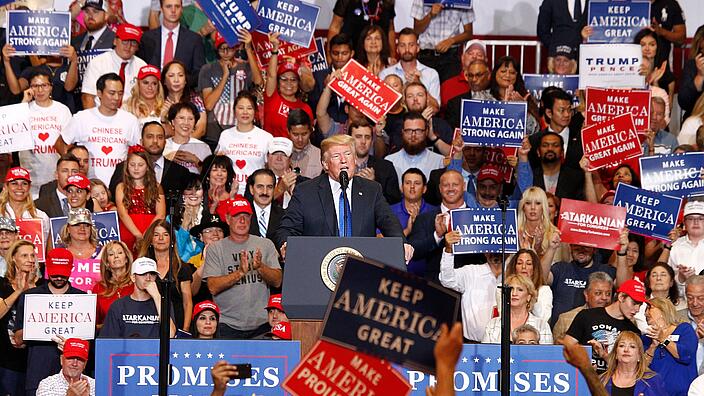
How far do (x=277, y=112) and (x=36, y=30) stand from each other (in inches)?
84.1

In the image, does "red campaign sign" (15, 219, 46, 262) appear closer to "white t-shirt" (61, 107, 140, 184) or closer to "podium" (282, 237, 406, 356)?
"white t-shirt" (61, 107, 140, 184)

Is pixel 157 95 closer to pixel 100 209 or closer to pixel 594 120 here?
pixel 100 209

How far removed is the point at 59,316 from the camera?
30.0ft

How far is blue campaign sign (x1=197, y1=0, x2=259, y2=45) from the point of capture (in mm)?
12695

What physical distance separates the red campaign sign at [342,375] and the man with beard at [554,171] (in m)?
6.48

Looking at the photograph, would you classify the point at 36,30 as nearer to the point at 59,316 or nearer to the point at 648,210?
the point at 59,316

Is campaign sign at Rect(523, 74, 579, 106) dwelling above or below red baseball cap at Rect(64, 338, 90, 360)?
above

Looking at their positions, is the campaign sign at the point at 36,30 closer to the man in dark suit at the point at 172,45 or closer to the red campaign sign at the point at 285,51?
the man in dark suit at the point at 172,45

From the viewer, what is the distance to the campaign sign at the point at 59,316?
9133 millimetres

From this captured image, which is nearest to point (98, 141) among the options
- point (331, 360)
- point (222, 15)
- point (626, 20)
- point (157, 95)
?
point (157, 95)

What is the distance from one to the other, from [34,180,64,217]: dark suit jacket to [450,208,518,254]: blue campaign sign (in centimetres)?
297

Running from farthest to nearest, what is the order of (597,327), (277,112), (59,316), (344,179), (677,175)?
(277,112), (677,175), (597,327), (59,316), (344,179)

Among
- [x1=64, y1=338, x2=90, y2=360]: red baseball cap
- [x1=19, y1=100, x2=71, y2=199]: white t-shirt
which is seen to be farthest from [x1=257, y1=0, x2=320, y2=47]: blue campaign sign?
→ [x1=64, y1=338, x2=90, y2=360]: red baseball cap

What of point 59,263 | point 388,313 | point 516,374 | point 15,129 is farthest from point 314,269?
point 15,129
